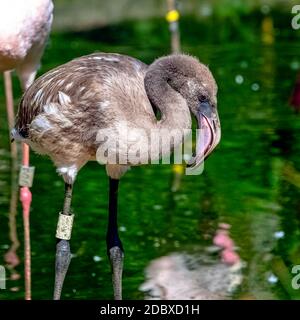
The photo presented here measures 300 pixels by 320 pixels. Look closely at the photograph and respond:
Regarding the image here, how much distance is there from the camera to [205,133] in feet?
14.2

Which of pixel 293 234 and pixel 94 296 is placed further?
pixel 293 234

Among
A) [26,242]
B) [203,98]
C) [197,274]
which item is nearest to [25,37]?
[26,242]

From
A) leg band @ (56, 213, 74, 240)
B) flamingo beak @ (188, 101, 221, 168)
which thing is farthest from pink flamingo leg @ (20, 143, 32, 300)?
flamingo beak @ (188, 101, 221, 168)

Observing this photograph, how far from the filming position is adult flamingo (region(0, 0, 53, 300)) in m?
5.70

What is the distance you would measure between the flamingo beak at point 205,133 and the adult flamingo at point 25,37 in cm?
151

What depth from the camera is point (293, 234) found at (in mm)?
6004

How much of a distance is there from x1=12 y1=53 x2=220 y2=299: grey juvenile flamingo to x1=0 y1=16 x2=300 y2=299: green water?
86cm

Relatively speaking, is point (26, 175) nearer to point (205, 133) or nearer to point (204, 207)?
point (204, 207)

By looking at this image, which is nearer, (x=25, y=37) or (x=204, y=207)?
(x=25, y=37)

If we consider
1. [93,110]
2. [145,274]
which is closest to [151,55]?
[145,274]

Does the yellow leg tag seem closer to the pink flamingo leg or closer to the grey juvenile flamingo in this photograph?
the pink flamingo leg

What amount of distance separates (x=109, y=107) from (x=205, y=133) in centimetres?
42

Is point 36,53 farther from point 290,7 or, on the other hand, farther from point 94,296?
point 290,7
